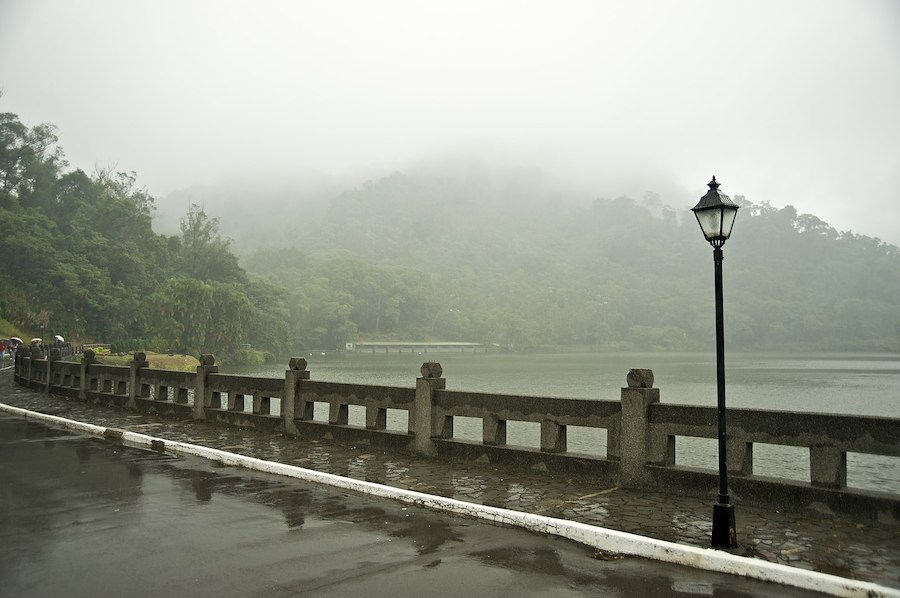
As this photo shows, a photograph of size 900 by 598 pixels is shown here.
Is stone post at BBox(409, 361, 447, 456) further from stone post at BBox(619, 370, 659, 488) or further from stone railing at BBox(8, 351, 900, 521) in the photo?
stone post at BBox(619, 370, 659, 488)

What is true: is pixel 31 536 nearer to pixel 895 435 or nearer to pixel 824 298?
pixel 895 435

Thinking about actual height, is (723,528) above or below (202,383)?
below

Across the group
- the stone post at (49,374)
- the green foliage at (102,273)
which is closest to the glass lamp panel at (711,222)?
the stone post at (49,374)

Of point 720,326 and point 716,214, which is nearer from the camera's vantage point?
point 720,326

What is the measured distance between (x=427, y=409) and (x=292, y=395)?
135 inches

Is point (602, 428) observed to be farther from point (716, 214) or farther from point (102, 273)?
point (102, 273)

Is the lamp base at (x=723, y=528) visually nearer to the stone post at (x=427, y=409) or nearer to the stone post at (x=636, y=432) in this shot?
the stone post at (x=636, y=432)

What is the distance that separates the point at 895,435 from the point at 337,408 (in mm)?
8292

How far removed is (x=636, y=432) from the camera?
8.06 meters

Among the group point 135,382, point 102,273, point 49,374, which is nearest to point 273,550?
point 135,382

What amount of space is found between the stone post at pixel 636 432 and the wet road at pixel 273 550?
7.05ft

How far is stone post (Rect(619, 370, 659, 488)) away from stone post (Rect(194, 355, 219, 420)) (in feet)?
31.2

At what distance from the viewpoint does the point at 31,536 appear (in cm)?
616

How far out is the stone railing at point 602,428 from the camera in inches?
265
